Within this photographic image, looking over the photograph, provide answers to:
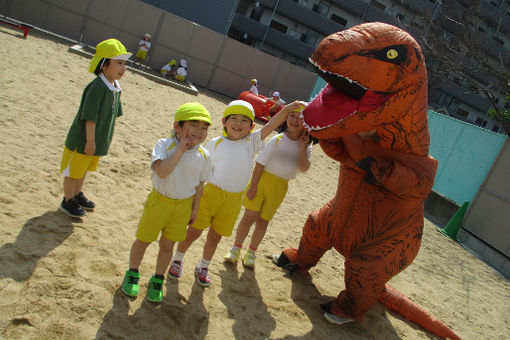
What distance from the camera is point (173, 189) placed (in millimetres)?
2604

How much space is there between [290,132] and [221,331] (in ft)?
5.48

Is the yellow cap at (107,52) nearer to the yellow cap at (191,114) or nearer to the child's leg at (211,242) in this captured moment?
the yellow cap at (191,114)

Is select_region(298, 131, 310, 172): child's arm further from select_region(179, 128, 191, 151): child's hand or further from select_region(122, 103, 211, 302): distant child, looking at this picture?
select_region(179, 128, 191, 151): child's hand

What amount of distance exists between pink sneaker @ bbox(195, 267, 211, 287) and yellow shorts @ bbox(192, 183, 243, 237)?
0.35 meters

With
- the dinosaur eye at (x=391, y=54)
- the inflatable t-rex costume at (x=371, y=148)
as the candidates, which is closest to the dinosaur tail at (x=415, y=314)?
the inflatable t-rex costume at (x=371, y=148)

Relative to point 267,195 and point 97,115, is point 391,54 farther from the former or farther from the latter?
point 97,115

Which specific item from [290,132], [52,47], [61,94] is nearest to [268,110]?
[52,47]

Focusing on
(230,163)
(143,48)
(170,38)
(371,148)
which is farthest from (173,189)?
(170,38)

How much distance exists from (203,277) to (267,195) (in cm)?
86

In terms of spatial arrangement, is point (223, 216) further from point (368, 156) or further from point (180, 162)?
point (368, 156)

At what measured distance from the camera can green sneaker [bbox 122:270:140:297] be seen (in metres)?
2.63

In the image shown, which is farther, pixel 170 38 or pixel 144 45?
pixel 170 38

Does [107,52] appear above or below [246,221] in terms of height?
above

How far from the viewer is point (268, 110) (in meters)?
13.5
